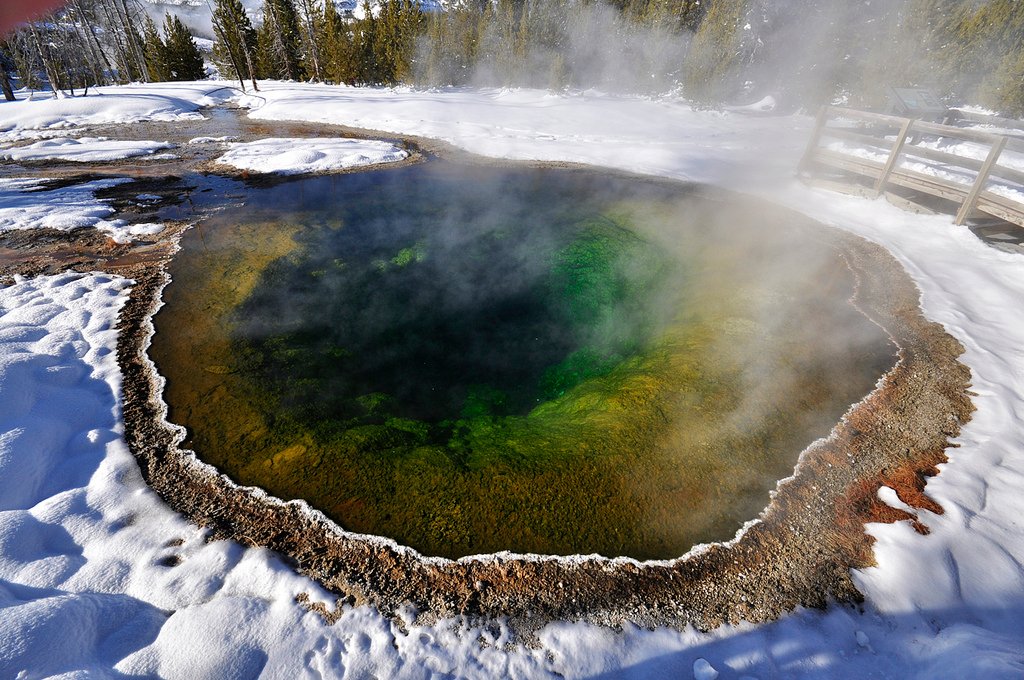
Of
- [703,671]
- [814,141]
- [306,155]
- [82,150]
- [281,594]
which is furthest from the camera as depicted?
[82,150]

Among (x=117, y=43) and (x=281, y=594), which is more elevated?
(x=117, y=43)

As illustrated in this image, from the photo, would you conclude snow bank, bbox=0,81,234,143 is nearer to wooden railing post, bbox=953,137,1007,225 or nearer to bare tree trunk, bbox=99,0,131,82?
bare tree trunk, bbox=99,0,131,82

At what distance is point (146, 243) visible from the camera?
8.00m

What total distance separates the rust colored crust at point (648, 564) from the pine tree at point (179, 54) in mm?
39699

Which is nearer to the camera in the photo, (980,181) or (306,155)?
(980,181)

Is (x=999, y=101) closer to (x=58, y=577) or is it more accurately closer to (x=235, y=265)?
(x=235, y=265)

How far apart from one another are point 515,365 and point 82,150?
1663 cm

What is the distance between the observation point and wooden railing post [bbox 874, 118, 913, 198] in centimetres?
876

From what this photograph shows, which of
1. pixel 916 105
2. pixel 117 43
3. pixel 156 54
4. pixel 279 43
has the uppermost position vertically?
pixel 279 43

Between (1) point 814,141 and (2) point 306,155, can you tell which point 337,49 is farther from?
(1) point 814,141

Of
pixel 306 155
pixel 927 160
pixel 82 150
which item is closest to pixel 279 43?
pixel 82 150

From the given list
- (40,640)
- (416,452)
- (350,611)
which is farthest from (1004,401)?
(40,640)

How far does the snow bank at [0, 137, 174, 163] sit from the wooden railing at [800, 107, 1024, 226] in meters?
19.3

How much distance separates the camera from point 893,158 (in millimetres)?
9281
